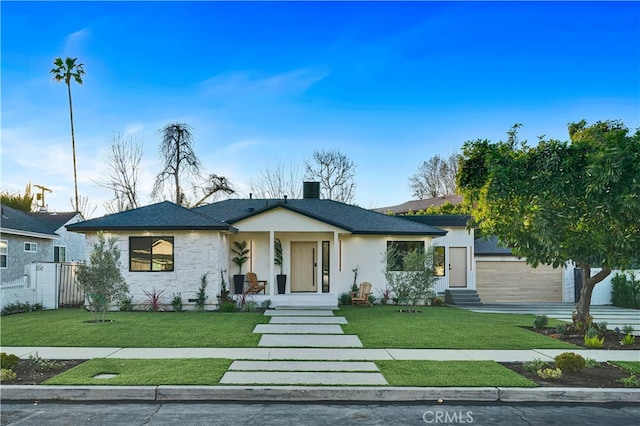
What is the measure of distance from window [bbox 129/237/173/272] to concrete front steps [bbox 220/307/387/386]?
6331mm

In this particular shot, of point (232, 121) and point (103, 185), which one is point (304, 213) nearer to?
point (232, 121)

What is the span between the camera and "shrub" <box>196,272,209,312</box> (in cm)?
1788

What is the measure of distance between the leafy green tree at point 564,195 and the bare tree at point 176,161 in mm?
26139

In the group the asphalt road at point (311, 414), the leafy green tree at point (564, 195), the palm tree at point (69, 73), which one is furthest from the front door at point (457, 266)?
the palm tree at point (69, 73)

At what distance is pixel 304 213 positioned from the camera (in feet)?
63.0

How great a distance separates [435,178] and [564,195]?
4438cm

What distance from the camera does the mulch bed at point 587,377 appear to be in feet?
24.9

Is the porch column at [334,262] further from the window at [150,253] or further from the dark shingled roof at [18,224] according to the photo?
the dark shingled roof at [18,224]

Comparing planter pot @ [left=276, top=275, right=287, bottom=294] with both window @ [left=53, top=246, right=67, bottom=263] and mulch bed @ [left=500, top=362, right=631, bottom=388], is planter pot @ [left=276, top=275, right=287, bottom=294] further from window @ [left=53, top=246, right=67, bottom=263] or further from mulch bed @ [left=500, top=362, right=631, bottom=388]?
window @ [left=53, top=246, right=67, bottom=263]

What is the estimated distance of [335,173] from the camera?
144ft

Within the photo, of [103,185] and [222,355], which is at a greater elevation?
[103,185]

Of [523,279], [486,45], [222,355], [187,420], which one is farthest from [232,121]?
[187,420]

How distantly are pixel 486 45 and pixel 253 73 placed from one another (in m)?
8.45

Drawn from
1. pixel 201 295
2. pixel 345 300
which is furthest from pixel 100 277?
pixel 345 300
